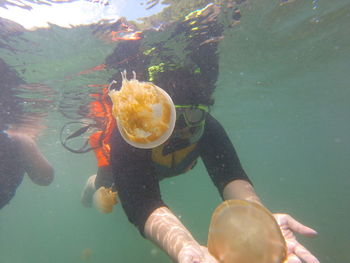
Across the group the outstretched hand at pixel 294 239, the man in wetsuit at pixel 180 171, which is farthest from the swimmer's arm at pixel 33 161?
the outstretched hand at pixel 294 239

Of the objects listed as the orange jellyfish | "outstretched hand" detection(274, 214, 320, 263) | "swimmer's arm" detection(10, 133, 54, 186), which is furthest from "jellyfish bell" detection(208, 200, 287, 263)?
"swimmer's arm" detection(10, 133, 54, 186)

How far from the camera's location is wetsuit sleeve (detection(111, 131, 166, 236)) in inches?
103

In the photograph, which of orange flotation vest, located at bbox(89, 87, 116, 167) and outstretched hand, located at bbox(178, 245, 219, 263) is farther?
orange flotation vest, located at bbox(89, 87, 116, 167)

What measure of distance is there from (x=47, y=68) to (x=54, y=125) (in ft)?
30.1

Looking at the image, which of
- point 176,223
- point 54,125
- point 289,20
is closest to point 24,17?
point 176,223

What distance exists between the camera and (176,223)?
2.35 meters

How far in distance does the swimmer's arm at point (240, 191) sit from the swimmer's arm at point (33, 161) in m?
4.96

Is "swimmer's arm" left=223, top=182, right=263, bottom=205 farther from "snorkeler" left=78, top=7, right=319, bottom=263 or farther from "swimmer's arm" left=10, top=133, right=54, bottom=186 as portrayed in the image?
"swimmer's arm" left=10, top=133, right=54, bottom=186

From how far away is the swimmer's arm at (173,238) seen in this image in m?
1.78

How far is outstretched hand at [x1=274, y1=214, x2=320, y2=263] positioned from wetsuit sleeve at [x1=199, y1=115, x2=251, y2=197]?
130cm

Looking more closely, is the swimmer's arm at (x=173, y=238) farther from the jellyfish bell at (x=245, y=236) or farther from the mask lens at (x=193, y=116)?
the mask lens at (x=193, y=116)

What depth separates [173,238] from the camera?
81.9 inches

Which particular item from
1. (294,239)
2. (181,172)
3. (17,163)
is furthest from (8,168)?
(294,239)

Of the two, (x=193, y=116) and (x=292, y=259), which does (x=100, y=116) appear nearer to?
(x=193, y=116)
